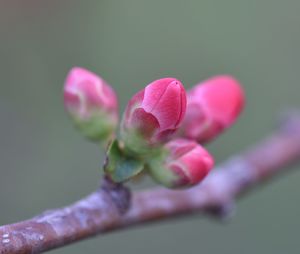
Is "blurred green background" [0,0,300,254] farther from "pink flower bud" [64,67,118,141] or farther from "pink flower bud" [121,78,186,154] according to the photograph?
"pink flower bud" [121,78,186,154]

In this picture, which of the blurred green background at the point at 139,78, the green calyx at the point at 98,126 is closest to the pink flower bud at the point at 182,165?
the green calyx at the point at 98,126

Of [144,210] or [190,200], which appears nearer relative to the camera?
[144,210]

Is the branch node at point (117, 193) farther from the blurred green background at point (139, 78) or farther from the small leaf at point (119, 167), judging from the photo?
the blurred green background at point (139, 78)

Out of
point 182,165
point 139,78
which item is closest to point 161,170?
point 182,165

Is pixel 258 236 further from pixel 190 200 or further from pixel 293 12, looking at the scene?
pixel 190 200

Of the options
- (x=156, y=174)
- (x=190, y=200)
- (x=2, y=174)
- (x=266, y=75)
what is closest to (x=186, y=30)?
(x=266, y=75)

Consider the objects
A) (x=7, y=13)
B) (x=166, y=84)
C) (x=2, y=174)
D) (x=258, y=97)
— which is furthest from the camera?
(x=258, y=97)

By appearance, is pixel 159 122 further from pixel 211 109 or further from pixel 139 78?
pixel 139 78
